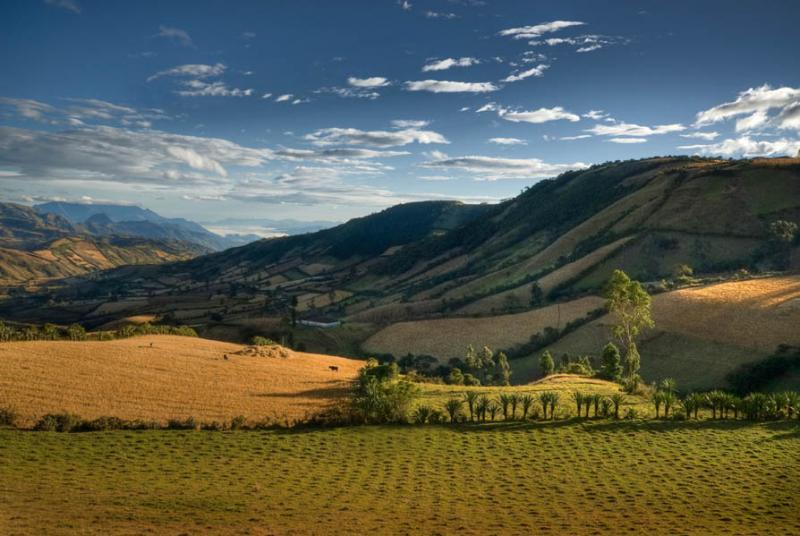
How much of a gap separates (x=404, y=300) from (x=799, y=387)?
133261mm

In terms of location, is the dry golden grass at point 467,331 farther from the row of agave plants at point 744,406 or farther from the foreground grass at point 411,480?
the foreground grass at point 411,480

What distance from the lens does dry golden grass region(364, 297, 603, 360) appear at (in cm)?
10894

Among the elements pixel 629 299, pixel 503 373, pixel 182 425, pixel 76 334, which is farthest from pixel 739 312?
pixel 76 334

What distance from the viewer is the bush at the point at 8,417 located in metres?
38.6

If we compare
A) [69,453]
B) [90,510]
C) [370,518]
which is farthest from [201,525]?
[69,453]

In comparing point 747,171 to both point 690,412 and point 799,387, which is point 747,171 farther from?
point 690,412

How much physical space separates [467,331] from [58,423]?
287 ft

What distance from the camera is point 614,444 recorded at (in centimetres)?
3788

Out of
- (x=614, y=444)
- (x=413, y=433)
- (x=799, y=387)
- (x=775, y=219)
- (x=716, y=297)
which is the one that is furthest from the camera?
(x=775, y=219)

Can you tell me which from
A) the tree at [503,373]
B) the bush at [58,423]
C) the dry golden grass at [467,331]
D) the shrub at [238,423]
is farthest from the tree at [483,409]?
the dry golden grass at [467,331]

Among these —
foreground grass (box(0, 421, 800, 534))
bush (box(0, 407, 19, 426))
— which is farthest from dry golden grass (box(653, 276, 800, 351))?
bush (box(0, 407, 19, 426))

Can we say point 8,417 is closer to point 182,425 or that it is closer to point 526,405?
point 182,425

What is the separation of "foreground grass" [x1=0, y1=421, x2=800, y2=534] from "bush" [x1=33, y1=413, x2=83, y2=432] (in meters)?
1.60

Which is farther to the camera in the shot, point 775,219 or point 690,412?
point 775,219
